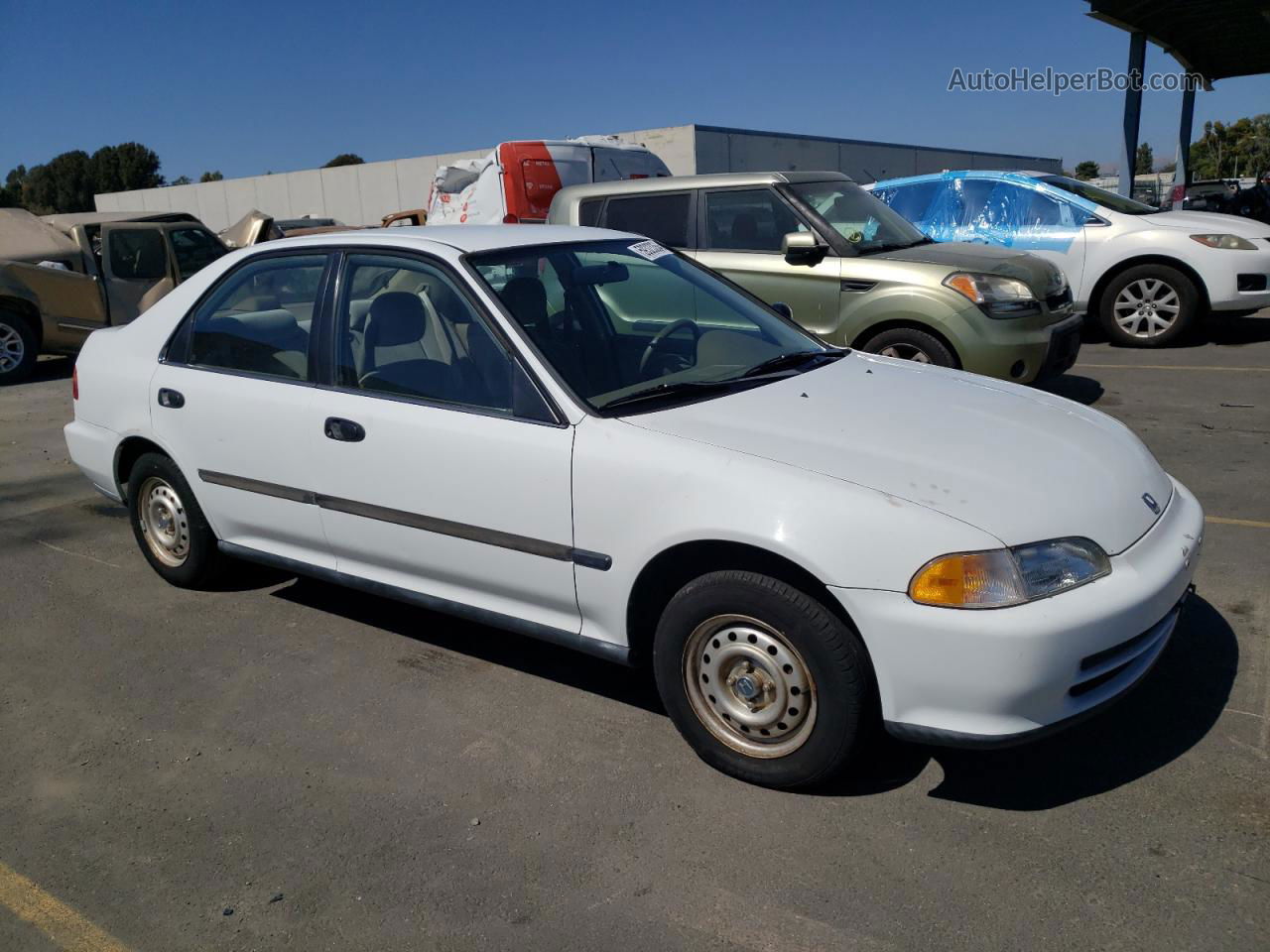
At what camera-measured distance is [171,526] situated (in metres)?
4.81

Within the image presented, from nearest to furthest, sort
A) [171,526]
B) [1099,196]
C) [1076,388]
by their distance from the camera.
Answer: [171,526]
[1076,388]
[1099,196]

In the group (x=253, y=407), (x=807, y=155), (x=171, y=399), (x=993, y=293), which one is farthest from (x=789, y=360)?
(x=807, y=155)

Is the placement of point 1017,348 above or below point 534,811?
above

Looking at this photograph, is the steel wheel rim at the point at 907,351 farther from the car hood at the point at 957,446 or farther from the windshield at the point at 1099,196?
the windshield at the point at 1099,196

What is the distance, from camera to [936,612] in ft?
8.82

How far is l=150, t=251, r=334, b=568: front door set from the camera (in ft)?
13.2

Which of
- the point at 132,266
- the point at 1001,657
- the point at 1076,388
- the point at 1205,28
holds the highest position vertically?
the point at 1205,28

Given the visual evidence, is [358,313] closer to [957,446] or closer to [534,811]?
[534,811]

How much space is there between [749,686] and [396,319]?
6.18 ft

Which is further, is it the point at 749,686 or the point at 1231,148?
the point at 1231,148

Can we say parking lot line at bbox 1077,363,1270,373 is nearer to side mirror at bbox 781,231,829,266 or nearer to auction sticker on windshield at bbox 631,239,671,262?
side mirror at bbox 781,231,829,266

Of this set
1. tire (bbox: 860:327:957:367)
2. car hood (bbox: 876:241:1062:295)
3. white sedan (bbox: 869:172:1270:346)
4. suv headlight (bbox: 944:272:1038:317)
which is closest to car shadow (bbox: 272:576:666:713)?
tire (bbox: 860:327:957:367)

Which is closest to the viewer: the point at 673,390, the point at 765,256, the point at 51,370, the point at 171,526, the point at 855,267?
the point at 673,390

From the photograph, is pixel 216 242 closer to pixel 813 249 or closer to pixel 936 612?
pixel 813 249
